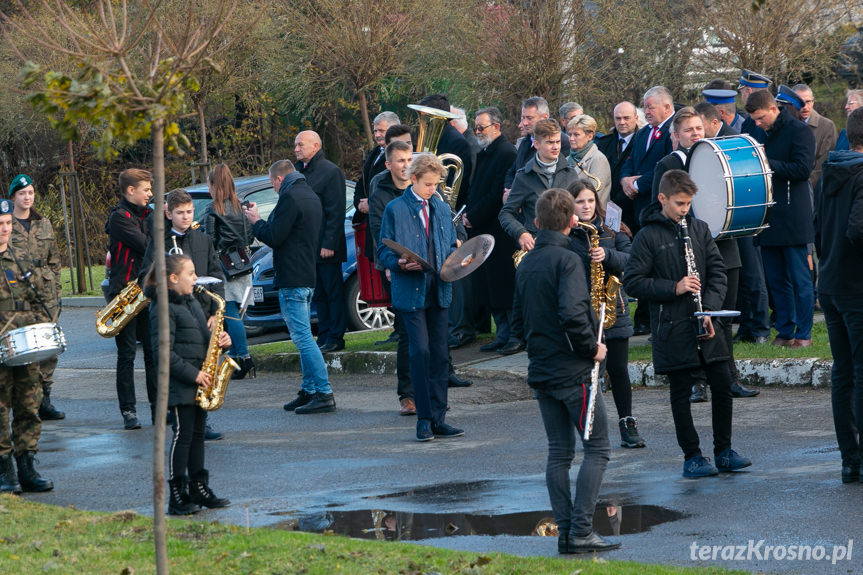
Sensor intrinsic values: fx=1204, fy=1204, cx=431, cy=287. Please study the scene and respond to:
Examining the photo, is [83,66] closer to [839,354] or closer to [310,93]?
[839,354]

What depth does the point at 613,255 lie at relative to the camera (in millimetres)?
7723

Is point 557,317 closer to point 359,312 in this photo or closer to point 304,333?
point 304,333

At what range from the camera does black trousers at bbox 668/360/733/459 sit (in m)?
7.26

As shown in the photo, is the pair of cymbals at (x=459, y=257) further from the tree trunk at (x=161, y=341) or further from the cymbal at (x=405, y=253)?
the tree trunk at (x=161, y=341)

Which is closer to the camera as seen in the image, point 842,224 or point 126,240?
point 842,224

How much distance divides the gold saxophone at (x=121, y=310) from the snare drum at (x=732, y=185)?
14.7 ft

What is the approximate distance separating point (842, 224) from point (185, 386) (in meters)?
3.98

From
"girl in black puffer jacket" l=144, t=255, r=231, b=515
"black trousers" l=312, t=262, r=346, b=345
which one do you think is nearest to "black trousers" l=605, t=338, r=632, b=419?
"girl in black puffer jacket" l=144, t=255, r=231, b=515

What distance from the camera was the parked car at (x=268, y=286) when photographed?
13.8 m

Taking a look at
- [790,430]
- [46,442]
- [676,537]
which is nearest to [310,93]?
[46,442]

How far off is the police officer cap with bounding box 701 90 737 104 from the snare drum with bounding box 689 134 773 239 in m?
2.16

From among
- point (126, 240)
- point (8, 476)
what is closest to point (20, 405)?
point (8, 476)

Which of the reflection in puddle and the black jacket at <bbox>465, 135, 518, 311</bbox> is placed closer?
the reflection in puddle

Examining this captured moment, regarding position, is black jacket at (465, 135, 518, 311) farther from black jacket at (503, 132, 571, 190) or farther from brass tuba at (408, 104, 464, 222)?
brass tuba at (408, 104, 464, 222)
